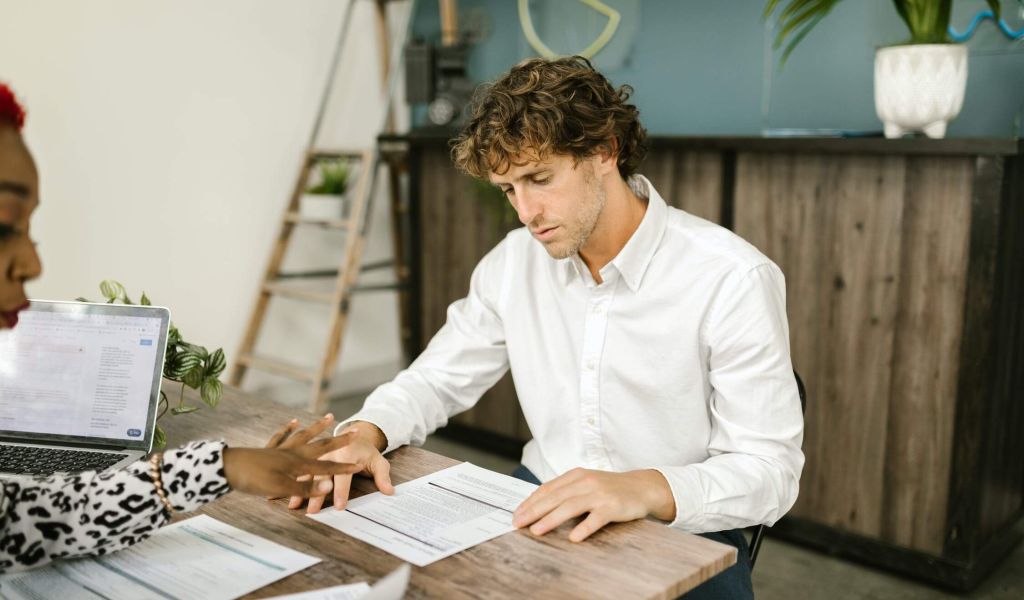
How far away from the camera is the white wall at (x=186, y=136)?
332 centimetres

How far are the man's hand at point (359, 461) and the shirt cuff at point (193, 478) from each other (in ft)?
0.49

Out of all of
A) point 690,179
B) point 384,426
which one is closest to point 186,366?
point 384,426

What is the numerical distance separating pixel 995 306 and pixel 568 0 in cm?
205

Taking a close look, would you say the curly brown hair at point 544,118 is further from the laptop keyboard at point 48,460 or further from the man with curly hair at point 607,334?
the laptop keyboard at point 48,460

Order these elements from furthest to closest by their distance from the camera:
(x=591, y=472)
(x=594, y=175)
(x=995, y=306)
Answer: (x=995, y=306) → (x=594, y=175) → (x=591, y=472)

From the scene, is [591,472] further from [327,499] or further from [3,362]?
[3,362]

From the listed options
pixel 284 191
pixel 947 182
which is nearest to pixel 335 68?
pixel 284 191

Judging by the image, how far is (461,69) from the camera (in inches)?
148

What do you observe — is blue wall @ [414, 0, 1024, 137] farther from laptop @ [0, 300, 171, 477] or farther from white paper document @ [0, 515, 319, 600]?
white paper document @ [0, 515, 319, 600]

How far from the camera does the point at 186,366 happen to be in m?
1.52

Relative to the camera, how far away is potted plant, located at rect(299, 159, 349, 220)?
150 inches

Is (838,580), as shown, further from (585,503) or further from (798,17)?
(585,503)

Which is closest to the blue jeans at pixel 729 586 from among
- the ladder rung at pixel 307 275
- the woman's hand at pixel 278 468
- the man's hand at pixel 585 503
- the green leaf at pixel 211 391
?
the man's hand at pixel 585 503

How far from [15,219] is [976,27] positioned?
252 cm
